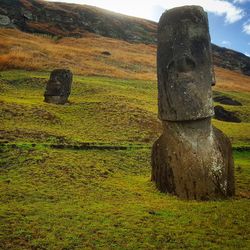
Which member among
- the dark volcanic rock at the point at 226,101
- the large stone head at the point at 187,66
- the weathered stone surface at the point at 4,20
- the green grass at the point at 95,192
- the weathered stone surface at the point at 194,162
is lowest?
the weathered stone surface at the point at 4,20

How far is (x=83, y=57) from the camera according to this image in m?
57.8

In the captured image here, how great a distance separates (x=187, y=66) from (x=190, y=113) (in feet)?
4.91

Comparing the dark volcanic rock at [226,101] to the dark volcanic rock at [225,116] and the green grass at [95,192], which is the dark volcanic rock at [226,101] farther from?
the green grass at [95,192]

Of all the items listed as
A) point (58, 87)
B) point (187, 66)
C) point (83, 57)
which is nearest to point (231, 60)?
point (83, 57)

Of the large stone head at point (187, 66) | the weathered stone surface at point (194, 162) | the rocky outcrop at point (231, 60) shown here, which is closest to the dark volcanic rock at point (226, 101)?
the weathered stone surface at point (194, 162)

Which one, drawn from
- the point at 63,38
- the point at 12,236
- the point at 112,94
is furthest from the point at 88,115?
the point at 63,38

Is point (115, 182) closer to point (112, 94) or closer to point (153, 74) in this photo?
point (112, 94)

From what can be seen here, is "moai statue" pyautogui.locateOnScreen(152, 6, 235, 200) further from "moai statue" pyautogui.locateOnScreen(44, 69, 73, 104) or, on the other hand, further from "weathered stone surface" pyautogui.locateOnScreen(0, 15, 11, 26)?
"weathered stone surface" pyautogui.locateOnScreen(0, 15, 11, 26)

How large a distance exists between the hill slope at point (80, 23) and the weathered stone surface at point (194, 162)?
2454 inches

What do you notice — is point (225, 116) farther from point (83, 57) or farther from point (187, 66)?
point (83, 57)

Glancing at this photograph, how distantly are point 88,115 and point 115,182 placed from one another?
13687mm

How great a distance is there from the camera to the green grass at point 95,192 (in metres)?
9.38

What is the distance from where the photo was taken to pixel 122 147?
70.3 feet

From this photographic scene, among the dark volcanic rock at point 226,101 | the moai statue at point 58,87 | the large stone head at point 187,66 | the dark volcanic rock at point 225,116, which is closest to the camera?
the large stone head at point 187,66
